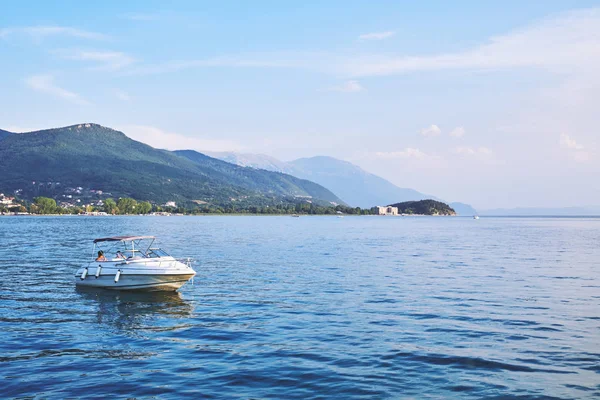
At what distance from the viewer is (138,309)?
3225cm

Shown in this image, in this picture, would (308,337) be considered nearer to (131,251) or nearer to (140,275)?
(140,275)

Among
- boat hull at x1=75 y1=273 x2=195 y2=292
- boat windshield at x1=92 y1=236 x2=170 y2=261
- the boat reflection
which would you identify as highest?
boat windshield at x1=92 y1=236 x2=170 y2=261

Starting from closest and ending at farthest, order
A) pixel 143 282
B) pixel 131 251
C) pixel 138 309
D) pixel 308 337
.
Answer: pixel 308 337 < pixel 138 309 < pixel 143 282 < pixel 131 251

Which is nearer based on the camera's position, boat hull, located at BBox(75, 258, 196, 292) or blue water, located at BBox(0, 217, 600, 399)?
blue water, located at BBox(0, 217, 600, 399)

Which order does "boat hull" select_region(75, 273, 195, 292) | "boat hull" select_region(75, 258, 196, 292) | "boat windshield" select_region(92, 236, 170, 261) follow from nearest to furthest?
1. "boat hull" select_region(75, 258, 196, 292)
2. "boat hull" select_region(75, 273, 195, 292)
3. "boat windshield" select_region(92, 236, 170, 261)

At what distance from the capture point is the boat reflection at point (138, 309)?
2753cm

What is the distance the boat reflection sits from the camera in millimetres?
27527

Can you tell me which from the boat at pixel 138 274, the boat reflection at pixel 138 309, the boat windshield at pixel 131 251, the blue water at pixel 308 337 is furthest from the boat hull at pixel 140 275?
the blue water at pixel 308 337

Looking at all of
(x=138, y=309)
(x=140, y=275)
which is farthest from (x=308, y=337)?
(x=140, y=275)

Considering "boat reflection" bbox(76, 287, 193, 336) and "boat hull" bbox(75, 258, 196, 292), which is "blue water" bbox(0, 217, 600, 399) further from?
"boat hull" bbox(75, 258, 196, 292)

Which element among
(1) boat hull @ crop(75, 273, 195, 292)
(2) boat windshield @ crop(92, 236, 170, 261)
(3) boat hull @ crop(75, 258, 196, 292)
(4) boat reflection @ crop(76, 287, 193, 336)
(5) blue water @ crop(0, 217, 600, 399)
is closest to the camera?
(5) blue water @ crop(0, 217, 600, 399)

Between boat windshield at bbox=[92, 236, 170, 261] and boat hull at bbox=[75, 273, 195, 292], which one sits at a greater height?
boat windshield at bbox=[92, 236, 170, 261]

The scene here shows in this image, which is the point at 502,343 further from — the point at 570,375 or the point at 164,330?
the point at 164,330

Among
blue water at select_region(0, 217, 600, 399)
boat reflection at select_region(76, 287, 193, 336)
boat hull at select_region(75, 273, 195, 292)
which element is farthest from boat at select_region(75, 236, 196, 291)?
blue water at select_region(0, 217, 600, 399)
